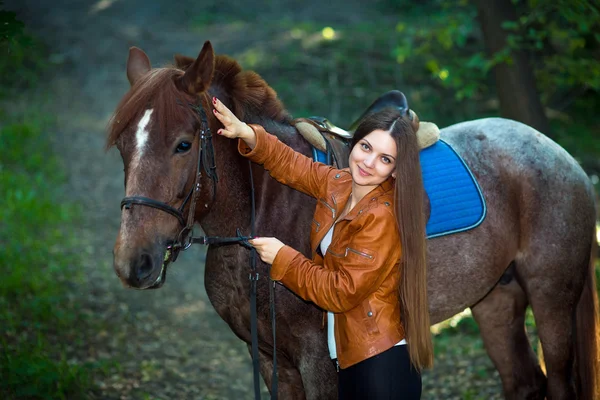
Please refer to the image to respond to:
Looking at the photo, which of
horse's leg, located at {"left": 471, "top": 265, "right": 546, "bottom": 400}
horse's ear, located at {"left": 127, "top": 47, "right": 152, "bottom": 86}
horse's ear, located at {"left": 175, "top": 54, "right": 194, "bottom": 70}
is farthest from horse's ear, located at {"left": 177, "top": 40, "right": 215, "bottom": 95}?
horse's leg, located at {"left": 471, "top": 265, "right": 546, "bottom": 400}

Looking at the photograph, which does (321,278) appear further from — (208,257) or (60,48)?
(60,48)

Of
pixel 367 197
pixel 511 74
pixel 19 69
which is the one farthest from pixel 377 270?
pixel 19 69

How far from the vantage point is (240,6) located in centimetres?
1697

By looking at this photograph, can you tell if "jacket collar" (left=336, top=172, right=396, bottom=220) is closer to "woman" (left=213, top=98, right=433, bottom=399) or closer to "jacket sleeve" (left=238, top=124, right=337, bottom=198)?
"woman" (left=213, top=98, right=433, bottom=399)

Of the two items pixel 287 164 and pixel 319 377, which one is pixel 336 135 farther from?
pixel 319 377

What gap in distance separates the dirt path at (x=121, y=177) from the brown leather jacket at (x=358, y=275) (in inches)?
52.5

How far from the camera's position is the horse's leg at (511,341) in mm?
3859

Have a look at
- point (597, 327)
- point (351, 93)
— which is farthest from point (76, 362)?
point (351, 93)

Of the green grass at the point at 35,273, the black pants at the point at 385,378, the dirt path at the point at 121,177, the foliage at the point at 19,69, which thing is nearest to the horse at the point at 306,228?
the black pants at the point at 385,378

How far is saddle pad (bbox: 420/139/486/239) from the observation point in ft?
10.6

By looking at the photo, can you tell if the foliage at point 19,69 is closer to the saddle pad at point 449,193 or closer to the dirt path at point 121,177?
the dirt path at point 121,177

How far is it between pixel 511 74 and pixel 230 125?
4.62 meters

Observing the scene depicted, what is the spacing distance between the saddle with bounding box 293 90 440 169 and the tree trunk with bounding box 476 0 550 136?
336 cm

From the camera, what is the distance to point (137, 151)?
2.44 meters
